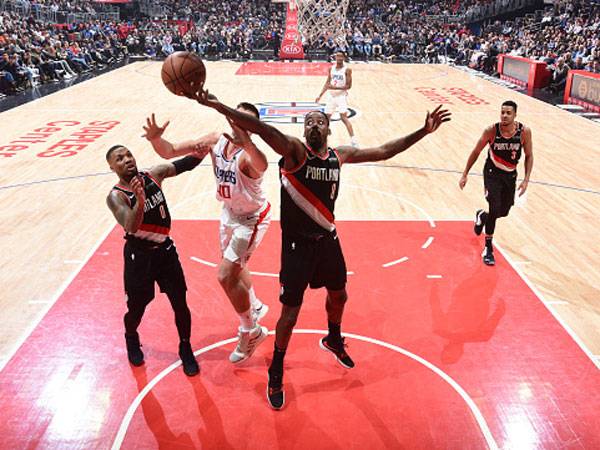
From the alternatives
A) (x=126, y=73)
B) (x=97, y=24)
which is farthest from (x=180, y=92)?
(x=97, y=24)

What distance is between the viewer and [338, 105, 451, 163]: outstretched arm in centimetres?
362

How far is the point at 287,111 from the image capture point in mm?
14227

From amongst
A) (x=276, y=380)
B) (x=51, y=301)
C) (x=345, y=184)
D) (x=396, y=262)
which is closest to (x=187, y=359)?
(x=276, y=380)

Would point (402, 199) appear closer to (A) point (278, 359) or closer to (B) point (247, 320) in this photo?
(B) point (247, 320)

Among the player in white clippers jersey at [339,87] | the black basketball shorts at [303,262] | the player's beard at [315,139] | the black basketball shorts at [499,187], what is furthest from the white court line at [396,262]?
the player in white clippers jersey at [339,87]

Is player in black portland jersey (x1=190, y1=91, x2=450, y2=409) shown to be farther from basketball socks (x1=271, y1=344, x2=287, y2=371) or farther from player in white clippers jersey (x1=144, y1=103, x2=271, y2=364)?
player in white clippers jersey (x1=144, y1=103, x2=271, y2=364)

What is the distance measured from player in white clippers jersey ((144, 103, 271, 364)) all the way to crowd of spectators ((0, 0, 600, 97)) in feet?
46.9

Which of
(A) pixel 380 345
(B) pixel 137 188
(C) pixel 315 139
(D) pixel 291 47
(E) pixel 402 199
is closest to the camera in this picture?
(B) pixel 137 188

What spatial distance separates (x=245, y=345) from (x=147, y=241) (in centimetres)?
113

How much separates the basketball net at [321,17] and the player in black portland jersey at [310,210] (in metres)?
15.7

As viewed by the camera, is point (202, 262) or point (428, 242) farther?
point (428, 242)

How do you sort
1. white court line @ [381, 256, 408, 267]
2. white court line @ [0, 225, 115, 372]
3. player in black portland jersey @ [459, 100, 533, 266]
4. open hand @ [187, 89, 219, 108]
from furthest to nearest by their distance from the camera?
white court line @ [381, 256, 408, 267] → player in black portland jersey @ [459, 100, 533, 266] → white court line @ [0, 225, 115, 372] → open hand @ [187, 89, 219, 108]

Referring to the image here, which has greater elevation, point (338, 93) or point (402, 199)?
point (338, 93)

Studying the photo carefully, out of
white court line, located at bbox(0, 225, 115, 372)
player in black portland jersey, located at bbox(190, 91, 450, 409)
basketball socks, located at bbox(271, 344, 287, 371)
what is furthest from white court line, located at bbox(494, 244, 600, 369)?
white court line, located at bbox(0, 225, 115, 372)
